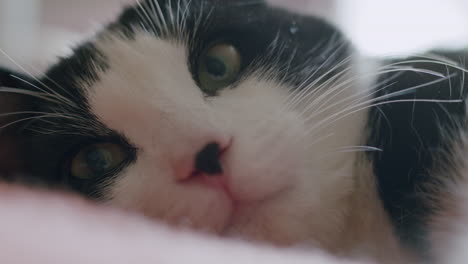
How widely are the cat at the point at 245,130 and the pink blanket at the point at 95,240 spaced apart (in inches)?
3.4

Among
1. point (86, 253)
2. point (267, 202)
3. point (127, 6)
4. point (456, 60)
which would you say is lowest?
point (86, 253)

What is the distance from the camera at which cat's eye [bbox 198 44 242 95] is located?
62cm

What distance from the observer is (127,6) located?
759 mm

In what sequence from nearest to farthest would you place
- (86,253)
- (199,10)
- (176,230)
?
(86,253) < (176,230) < (199,10)

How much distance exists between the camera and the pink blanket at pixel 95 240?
1.01 feet

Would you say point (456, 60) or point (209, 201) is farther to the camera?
point (456, 60)

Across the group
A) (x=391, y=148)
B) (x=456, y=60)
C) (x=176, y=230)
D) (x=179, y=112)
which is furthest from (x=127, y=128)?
(x=456, y=60)

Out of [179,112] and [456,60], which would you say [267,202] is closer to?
[179,112]

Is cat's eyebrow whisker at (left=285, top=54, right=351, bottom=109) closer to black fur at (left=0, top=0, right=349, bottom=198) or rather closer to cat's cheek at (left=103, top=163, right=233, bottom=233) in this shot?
black fur at (left=0, top=0, right=349, bottom=198)

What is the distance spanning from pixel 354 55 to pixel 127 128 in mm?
353

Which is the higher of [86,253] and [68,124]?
[68,124]

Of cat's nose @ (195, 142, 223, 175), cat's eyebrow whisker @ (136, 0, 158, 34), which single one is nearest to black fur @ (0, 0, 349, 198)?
cat's eyebrow whisker @ (136, 0, 158, 34)

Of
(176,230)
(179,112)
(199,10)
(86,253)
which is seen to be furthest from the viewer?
(199,10)

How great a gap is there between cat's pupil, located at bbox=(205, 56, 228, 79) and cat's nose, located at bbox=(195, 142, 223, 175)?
0.14 meters
